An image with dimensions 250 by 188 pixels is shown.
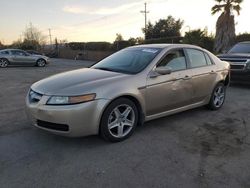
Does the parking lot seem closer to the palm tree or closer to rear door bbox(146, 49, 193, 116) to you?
rear door bbox(146, 49, 193, 116)

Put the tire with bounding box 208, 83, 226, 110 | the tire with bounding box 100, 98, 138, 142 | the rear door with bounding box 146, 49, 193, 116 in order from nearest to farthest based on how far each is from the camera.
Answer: the tire with bounding box 100, 98, 138, 142, the rear door with bounding box 146, 49, 193, 116, the tire with bounding box 208, 83, 226, 110

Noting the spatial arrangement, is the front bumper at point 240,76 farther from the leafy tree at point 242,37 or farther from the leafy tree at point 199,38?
the leafy tree at point 199,38

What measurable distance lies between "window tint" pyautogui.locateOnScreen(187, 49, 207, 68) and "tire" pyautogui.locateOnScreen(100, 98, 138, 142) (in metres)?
1.89

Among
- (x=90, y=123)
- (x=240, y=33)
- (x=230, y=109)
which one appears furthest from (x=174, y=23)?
(x=90, y=123)

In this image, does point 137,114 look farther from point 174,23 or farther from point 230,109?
point 174,23

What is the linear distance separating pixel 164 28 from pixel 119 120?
4177 centimetres

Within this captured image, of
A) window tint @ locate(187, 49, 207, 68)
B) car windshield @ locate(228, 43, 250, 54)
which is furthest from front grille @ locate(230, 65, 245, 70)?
window tint @ locate(187, 49, 207, 68)

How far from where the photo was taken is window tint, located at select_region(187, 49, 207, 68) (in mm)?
6227

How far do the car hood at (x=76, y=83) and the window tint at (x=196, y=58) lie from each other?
1.81 metres

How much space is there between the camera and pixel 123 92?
480cm

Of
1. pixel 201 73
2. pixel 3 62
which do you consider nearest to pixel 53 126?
pixel 201 73

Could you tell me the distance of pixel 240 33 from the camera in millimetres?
22875

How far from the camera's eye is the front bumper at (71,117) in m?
4.39

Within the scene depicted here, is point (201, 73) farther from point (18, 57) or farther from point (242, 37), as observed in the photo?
point (18, 57)
